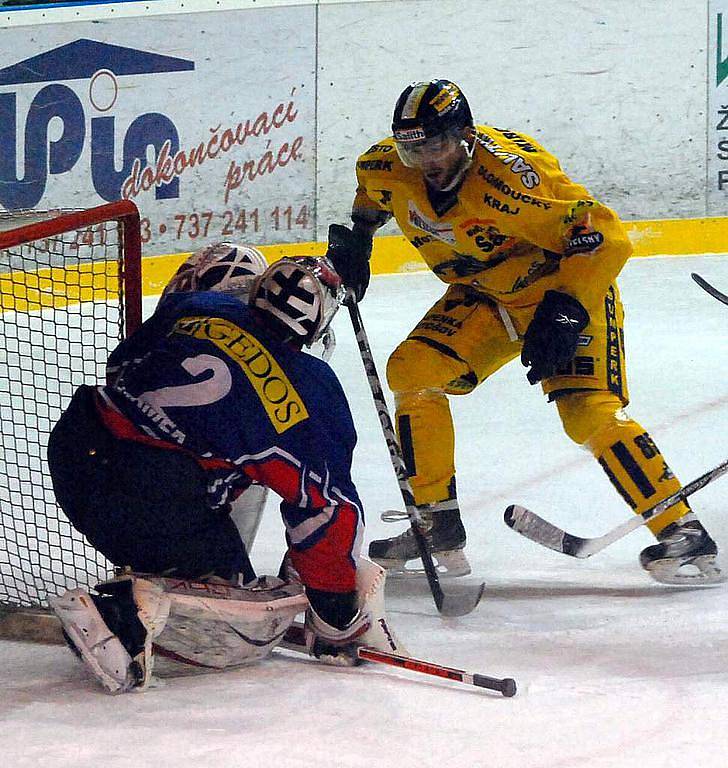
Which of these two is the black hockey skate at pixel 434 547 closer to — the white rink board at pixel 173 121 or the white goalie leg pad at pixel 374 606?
the white goalie leg pad at pixel 374 606

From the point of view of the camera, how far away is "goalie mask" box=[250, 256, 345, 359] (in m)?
2.30

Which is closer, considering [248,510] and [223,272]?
[223,272]

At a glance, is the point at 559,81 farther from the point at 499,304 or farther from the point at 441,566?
the point at 441,566

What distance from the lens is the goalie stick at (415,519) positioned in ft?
9.64

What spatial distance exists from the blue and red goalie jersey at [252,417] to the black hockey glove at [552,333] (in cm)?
68

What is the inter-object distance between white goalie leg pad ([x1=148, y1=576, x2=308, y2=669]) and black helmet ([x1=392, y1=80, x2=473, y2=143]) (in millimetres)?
1041

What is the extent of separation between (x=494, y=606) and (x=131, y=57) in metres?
3.91

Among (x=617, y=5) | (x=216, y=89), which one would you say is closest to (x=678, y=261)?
(x=617, y=5)

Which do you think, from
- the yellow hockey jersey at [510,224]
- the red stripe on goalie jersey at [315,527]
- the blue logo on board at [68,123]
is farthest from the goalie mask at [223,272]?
the blue logo on board at [68,123]

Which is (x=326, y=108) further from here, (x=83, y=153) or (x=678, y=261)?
(x=678, y=261)

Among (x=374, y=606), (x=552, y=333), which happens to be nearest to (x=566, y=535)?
(x=552, y=333)

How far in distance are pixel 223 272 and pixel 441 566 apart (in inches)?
40.0

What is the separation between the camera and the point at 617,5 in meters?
6.51

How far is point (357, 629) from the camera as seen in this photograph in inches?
96.0
